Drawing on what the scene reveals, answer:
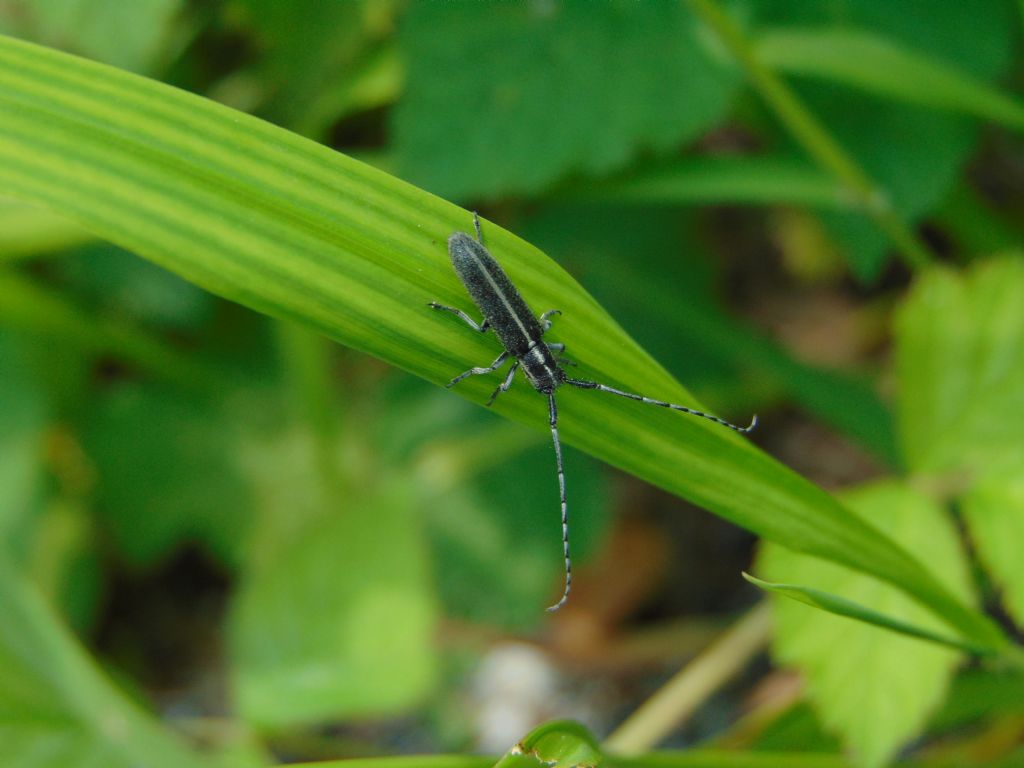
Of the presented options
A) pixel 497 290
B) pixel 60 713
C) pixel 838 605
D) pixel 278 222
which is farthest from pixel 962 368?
pixel 60 713

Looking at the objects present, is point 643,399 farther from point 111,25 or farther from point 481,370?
point 111,25

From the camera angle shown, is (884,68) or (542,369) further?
(884,68)

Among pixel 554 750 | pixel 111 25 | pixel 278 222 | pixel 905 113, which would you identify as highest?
pixel 111 25

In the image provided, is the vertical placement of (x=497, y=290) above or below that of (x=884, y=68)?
below

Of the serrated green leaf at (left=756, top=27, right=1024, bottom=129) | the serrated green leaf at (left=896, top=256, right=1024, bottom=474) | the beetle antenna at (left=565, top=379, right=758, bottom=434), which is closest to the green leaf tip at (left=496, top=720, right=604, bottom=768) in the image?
the beetle antenna at (left=565, top=379, right=758, bottom=434)

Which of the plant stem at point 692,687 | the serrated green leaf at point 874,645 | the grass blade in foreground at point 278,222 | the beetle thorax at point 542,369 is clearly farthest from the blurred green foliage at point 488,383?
the plant stem at point 692,687

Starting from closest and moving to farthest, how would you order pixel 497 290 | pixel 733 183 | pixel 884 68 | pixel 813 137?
pixel 497 290, pixel 813 137, pixel 884 68, pixel 733 183

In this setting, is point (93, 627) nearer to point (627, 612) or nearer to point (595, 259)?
point (627, 612)
